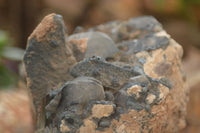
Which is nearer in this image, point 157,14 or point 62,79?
point 62,79

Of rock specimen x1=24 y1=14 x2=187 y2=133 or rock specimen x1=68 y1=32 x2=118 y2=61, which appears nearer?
rock specimen x1=24 y1=14 x2=187 y2=133

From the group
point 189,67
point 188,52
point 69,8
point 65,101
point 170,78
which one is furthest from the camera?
Result: point 69,8

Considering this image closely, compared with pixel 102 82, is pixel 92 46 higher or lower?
higher

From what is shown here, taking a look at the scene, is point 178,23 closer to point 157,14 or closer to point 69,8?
point 157,14

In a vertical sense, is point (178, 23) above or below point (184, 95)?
above

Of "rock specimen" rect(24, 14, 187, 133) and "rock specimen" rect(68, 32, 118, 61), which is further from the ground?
"rock specimen" rect(68, 32, 118, 61)

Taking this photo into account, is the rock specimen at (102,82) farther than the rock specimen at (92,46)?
No

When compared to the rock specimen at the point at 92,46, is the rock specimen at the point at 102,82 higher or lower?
lower

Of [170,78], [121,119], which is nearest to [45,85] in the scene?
[121,119]
